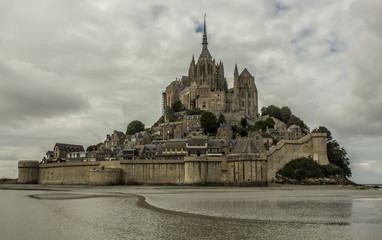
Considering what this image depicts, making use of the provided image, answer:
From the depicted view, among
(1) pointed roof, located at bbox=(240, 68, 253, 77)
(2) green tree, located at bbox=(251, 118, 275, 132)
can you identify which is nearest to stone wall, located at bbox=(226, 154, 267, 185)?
(2) green tree, located at bbox=(251, 118, 275, 132)

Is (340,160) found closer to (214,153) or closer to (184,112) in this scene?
(214,153)

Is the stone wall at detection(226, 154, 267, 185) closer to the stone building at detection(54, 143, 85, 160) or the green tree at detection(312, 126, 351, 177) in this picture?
the green tree at detection(312, 126, 351, 177)

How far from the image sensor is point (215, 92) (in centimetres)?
9812

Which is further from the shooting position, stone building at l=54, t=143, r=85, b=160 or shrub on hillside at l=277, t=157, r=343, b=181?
stone building at l=54, t=143, r=85, b=160

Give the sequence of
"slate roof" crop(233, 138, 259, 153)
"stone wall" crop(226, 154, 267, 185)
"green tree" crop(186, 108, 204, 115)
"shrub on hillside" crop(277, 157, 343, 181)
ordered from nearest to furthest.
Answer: "stone wall" crop(226, 154, 267, 185), "slate roof" crop(233, 138, 259, 153), "shrub on hillside" crop(277, 157, 343, 181), "green tree" crop(186, 108, 204, 115)

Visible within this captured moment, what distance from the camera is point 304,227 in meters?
20.5

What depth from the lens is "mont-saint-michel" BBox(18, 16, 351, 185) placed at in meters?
56.8

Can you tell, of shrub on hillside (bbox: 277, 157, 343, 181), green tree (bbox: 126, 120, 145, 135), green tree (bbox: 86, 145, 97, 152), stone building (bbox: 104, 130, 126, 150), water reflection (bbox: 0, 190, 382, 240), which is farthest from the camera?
green tree (bbox: 126, 120, 145, 135)

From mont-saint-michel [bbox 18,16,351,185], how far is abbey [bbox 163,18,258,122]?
260 mm

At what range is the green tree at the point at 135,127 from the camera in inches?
3979

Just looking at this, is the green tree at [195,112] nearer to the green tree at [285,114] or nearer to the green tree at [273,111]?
the green tree at [273,111]

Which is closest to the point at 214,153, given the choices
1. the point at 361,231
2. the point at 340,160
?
the point at 340,160

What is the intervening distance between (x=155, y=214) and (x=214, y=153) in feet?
122

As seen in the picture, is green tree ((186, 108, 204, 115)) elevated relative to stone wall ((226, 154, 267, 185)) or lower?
elevated
